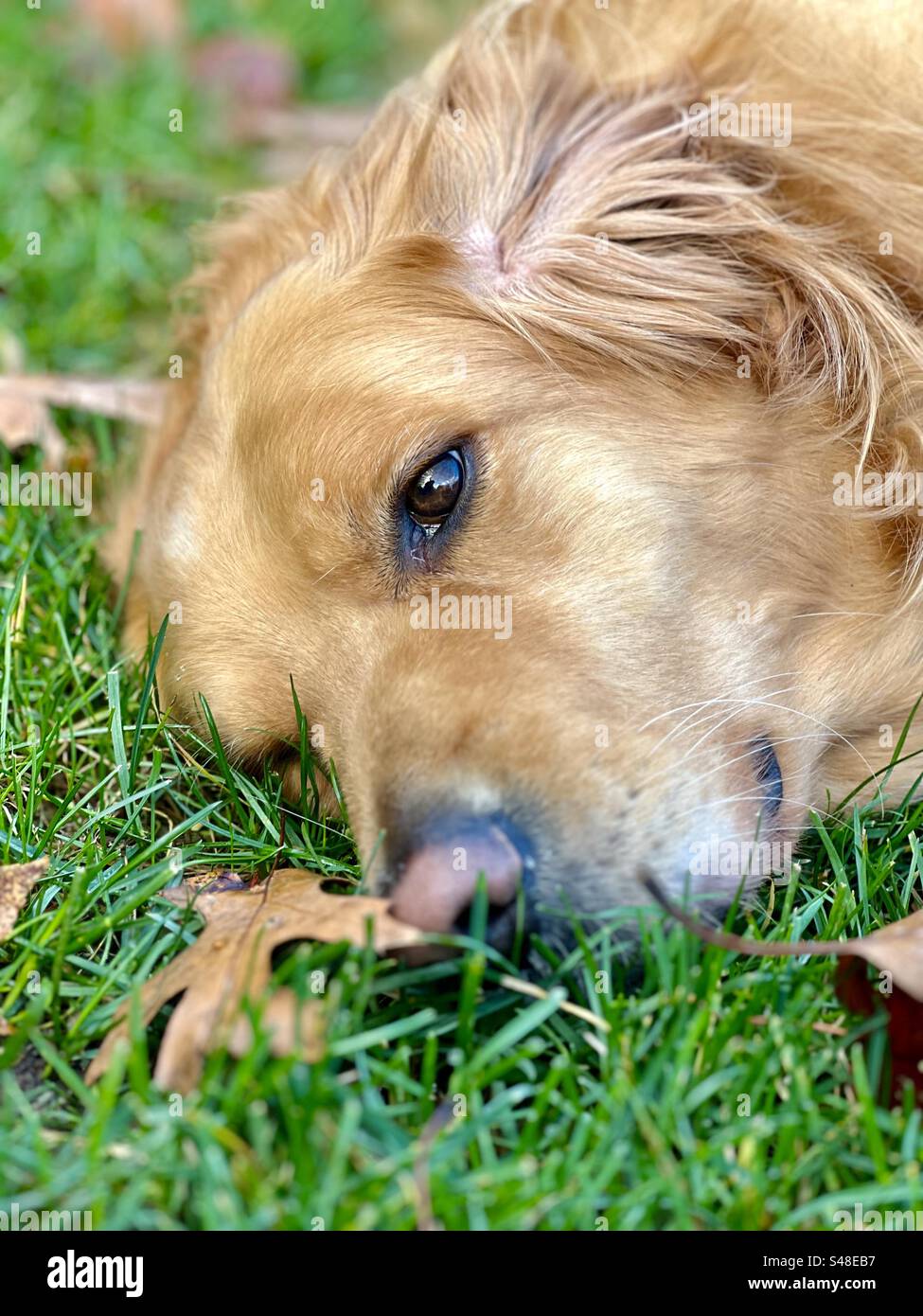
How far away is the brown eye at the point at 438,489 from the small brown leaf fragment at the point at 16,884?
102 centimetres

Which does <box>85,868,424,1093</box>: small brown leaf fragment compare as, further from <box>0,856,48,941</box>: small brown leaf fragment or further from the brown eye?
the brown eye

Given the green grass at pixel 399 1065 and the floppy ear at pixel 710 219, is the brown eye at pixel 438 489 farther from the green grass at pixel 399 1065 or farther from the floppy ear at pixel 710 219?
the green grass at pixel 399 1065

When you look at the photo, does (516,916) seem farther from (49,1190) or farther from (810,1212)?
(49,1190)

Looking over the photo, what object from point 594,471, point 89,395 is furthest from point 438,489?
point 89,395

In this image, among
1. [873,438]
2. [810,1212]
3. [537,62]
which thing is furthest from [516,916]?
[537,62]

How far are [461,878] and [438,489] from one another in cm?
90

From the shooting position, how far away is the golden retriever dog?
2484mm

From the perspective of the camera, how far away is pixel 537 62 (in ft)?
11.0

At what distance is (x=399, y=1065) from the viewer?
2.12 meters

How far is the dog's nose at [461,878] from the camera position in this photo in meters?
2.21

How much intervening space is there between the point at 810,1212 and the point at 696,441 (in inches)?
60.7

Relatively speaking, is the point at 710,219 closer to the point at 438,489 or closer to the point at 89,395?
the point at 438,489

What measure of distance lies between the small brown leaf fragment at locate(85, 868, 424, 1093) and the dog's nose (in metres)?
0.04

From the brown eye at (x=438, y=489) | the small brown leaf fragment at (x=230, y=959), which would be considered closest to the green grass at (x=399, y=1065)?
the small brown leaf fragment at (x=230, y=959)
